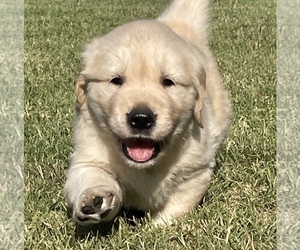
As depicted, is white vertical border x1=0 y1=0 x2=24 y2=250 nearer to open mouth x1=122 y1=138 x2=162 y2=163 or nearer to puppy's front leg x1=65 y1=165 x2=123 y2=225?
puppy's front leg x1=65 y1=165 x2=123 y2=225

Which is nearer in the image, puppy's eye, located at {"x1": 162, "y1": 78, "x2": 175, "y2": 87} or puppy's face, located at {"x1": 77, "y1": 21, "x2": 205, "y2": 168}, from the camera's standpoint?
puppy's face, located at {"x1": 77, "y1": 21, "x2": 205, "y2": 168}

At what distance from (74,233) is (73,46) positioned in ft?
18.9

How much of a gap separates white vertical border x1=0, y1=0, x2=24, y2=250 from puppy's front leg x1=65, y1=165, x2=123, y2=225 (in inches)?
11.9

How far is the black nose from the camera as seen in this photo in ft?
9.32

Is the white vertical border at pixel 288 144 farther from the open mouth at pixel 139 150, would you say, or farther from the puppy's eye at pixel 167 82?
the puppy's eye at pixel 167 82

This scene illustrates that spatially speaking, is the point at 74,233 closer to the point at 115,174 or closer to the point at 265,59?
the point at 115,174

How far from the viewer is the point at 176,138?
3.19 meters

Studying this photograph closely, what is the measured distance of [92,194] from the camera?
2873 mm

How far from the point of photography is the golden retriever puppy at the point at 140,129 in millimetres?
2918

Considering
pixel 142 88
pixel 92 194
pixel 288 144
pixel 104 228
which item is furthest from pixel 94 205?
pixel 288 144

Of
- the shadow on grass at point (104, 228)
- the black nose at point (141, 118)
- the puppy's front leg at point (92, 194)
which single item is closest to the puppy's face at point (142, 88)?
the black nose at point (141, 118)

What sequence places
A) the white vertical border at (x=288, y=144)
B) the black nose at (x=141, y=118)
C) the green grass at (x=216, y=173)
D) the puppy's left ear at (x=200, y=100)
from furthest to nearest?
1. the puppy's left ear at (x=200, y=100)
2. the white vertical border at (x=288, y=144)
3. the green grass at (x=216, y=173)
4. the black nose at (x=141, y=118)

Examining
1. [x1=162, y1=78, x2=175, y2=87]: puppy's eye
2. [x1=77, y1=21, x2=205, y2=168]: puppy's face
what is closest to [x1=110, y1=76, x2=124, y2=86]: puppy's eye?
[x1=77, y1=21, x2=205, y2=168]: puppy's face

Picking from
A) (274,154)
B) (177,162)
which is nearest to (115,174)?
(177,162)
